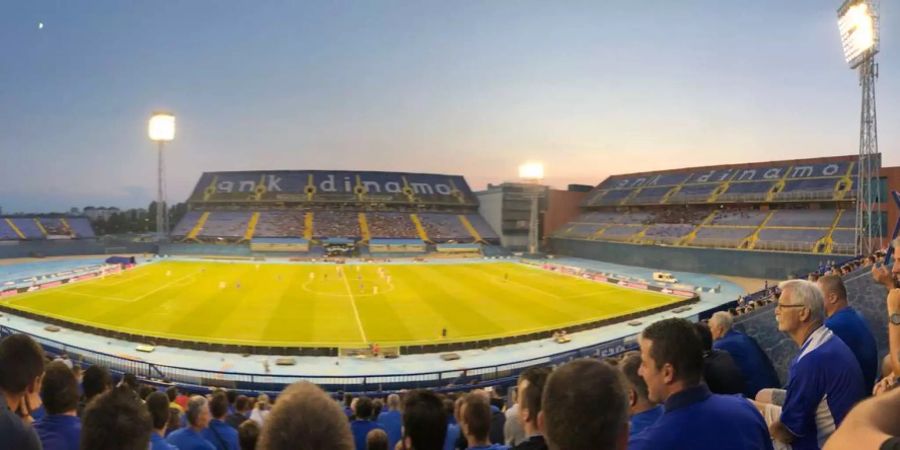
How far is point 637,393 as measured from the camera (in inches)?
169

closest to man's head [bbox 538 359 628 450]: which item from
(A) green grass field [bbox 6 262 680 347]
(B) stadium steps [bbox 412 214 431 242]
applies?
(A) green grass field [bbox 6 262 680 347]

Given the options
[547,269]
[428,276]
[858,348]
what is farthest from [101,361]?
[547,269]

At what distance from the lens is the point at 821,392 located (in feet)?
13.4

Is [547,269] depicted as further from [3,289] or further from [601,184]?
[3,289]

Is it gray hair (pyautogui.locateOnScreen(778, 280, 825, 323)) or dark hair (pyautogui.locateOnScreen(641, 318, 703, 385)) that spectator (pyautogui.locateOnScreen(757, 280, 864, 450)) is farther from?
dark hair (pyautogui.locateOnScreen(641, 318, 703, 385))

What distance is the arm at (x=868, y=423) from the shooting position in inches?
59.0

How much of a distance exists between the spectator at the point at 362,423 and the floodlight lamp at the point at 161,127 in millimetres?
69930

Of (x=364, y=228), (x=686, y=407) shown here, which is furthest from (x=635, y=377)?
(x=364, y=228)

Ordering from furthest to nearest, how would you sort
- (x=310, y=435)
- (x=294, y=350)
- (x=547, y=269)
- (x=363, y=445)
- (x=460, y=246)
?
(x=460, y=246)
(x=547, y=269)
(x=294, y=350)
(x=363, y=445)
(x=310, y=435)

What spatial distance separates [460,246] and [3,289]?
53883 millimetres

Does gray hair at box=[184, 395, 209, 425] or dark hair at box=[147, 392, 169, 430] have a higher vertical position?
dark hair at box=[147, 392, 169, 430]

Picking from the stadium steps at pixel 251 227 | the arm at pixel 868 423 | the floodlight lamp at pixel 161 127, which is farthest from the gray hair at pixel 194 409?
the stadium steps at pixel 251 227

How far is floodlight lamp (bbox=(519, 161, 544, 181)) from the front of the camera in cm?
8138

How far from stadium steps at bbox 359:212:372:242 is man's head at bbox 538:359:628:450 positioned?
75.7m
